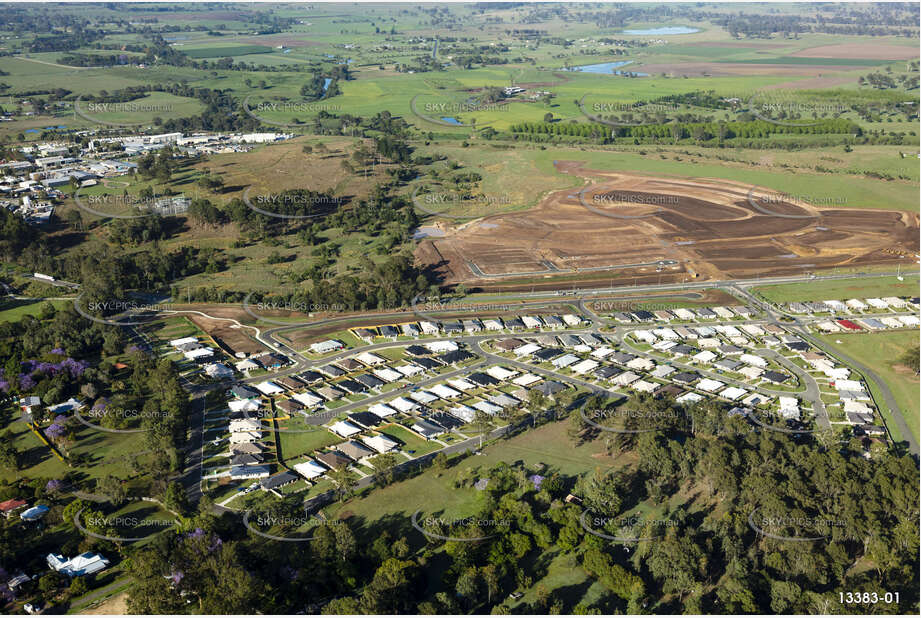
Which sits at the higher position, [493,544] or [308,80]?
[308,80]

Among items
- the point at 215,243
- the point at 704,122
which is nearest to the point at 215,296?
the point at 215,243

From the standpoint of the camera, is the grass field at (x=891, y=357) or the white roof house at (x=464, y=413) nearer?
the white roof house at (x=464, y=413)

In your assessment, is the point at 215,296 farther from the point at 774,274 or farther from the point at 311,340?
the point at 774,274

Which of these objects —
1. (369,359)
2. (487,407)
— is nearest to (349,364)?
(369,359)

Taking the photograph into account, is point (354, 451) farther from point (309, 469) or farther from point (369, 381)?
point (369, 381)

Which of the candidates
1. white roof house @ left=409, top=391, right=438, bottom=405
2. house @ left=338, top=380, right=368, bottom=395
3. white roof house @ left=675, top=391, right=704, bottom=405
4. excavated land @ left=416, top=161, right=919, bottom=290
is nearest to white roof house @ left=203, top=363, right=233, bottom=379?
house @ left=338, top=380, right=368, bottom=395

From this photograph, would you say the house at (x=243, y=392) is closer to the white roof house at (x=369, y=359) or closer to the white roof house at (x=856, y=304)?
the white roof house at (x=369, y=359)

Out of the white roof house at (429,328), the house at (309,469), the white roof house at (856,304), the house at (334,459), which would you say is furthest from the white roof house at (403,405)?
the white roof house at (856,304)
